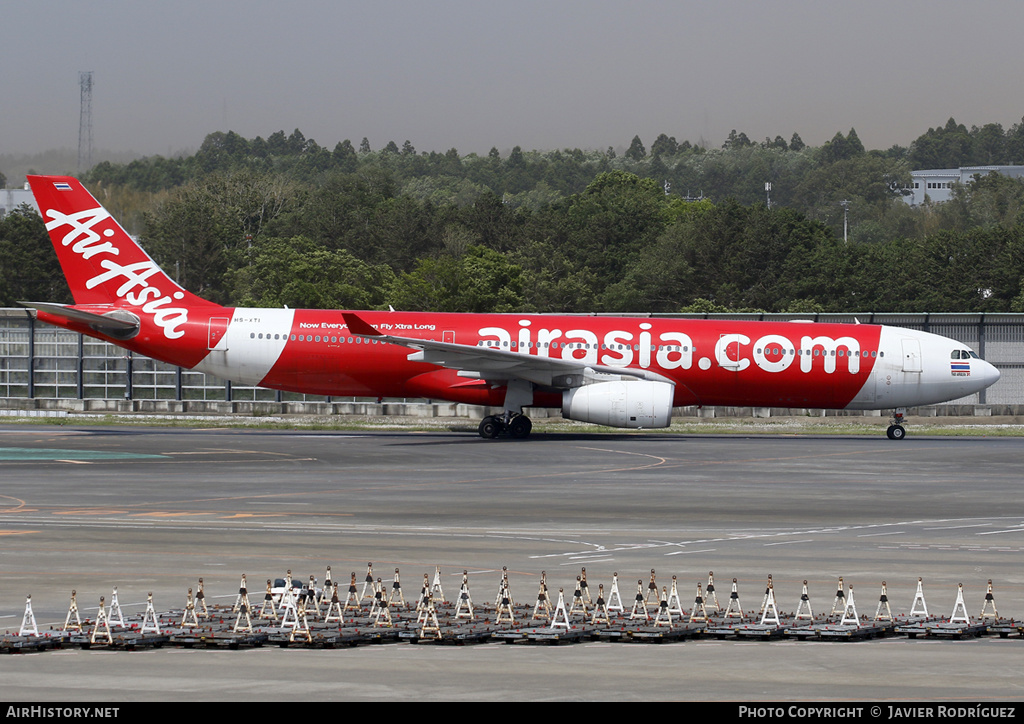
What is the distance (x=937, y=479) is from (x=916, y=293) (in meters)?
75.9

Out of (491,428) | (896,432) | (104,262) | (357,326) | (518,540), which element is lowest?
(518,540)

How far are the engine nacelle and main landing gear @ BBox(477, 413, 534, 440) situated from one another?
124 inches

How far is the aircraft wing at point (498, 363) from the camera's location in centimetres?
4166

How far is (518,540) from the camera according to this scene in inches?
842

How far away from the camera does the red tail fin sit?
150 ft

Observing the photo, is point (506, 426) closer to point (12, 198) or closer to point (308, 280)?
point (308, 280)

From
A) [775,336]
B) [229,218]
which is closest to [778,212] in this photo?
[229,218]

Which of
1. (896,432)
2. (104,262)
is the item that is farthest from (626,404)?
(104,262)

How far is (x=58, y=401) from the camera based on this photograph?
59.0 metres

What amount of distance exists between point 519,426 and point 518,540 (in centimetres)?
2353

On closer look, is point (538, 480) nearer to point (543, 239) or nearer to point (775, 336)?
point (775, 336)

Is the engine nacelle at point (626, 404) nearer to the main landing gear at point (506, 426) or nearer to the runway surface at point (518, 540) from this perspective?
the runway surface at point (518, 540)

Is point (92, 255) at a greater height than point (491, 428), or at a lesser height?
greater

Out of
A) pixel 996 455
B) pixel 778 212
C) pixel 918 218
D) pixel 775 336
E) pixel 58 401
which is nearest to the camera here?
pixel 996 455
